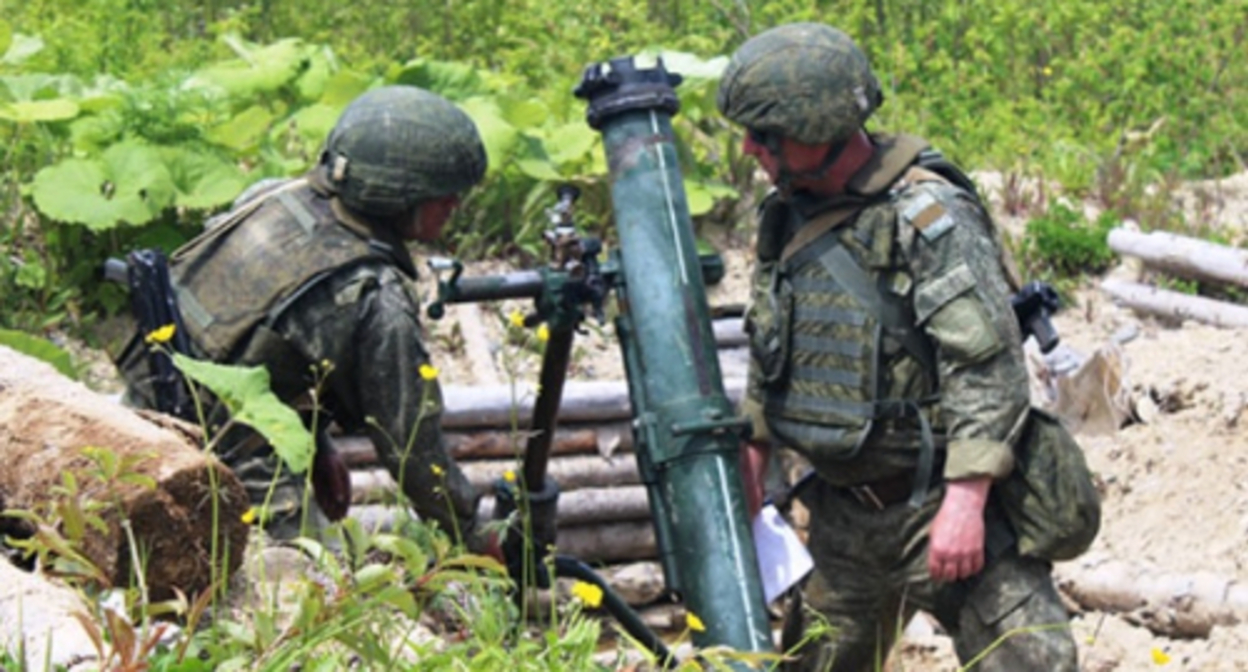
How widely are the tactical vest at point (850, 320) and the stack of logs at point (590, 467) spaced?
2.64 meters

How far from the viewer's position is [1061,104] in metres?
13.1

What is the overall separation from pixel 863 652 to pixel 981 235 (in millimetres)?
1314

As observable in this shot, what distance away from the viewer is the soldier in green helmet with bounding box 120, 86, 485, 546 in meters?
5.71

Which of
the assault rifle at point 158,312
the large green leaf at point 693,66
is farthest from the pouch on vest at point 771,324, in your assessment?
the large green leaf at point 693,66

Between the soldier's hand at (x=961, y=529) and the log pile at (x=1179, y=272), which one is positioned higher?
the soldier's hand at (x=961, y=529)

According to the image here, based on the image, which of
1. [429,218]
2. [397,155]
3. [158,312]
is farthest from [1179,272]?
[158,312]

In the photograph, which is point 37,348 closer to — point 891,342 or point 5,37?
point 891,342

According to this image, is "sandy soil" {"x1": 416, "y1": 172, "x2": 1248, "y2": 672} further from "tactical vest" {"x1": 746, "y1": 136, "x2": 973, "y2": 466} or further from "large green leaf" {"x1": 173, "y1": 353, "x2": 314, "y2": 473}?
"large green leaf" {"x1": 173, "y1": 353, "x2": 314, "y2": 473}

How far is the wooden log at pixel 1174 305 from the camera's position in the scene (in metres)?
9.66

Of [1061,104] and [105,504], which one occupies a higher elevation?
[105,504]

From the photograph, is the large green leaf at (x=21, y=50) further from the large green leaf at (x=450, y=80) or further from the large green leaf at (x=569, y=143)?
the large green leaf at (x=569, y=143)

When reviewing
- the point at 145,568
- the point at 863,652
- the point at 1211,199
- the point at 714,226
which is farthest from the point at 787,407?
the point at 1211,199

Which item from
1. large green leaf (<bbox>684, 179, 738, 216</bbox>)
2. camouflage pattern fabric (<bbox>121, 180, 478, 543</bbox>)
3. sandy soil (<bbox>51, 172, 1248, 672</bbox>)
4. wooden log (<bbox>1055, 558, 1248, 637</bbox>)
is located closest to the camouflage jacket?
camouflage pattern fabric (<bbox>121, 180, 478, 543</bbox>)

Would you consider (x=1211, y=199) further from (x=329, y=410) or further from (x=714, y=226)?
(x=329, y=410)
